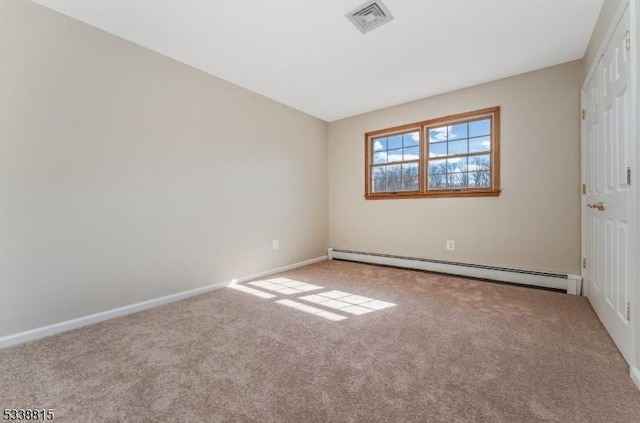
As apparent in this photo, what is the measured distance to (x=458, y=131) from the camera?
11.5 ft

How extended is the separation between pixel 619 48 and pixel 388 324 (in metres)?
2.40

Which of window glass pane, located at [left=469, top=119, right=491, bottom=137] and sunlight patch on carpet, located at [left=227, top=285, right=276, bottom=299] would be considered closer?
sunlight patch on carpet, located at [left=227, top=285, right=276, bottom=299]

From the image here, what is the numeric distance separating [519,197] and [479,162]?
62cm

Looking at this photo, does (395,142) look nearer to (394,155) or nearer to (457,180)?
(394,155)

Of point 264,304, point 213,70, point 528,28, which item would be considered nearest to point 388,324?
point 264,304

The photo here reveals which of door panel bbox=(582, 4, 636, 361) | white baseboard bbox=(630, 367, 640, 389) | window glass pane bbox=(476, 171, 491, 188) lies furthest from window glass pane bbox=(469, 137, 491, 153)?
white baseboard bbox=(630, 367, 640, 389)

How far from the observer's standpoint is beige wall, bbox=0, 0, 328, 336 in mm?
1846

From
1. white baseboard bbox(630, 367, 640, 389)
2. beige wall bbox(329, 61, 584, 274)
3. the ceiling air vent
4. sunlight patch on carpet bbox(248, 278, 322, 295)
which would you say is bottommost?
sunlight patch on carpet bbox(248, 278, 322, 295)

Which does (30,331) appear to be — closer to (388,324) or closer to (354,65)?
(388,324)

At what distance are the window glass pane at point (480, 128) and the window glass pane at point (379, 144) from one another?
122cm

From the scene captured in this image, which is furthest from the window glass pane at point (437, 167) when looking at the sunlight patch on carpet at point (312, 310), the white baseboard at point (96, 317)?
the white baseboard at point (96, 317)

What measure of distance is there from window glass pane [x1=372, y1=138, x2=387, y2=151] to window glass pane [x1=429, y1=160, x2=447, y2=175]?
2.65 ft

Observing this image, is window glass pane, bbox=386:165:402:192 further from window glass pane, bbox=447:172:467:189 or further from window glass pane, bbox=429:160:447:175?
window glass pane, bbox=447:172:467:189

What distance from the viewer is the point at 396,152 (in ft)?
13.3
